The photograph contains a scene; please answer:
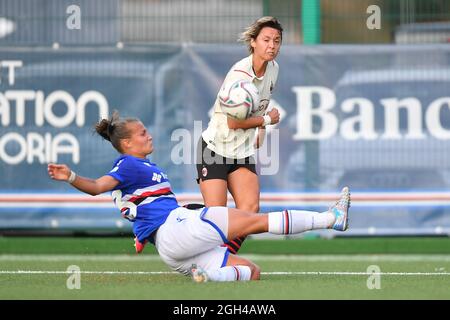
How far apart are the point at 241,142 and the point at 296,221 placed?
1.53 meters

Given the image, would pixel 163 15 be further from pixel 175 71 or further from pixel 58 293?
pixel 58 293

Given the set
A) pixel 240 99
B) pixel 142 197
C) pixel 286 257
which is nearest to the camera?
pixel 142 197

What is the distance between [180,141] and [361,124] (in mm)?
2142

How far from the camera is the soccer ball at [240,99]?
29.9 ft

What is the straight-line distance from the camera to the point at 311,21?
13281 mm
